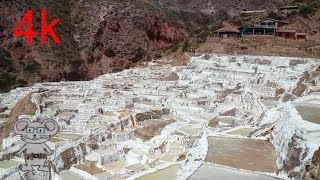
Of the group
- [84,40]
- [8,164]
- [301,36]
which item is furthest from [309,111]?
[84,40]

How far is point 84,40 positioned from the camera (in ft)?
181

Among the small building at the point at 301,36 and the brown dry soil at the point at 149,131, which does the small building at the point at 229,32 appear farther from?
the brown dry soil at the point at 149,131

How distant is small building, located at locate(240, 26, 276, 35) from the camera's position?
134ft

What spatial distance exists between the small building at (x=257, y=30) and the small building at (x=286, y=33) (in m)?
0.56

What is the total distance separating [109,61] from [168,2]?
33.5 meters

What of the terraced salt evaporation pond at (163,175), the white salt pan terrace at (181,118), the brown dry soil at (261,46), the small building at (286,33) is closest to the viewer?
the white salt pan terrace at (181,118)

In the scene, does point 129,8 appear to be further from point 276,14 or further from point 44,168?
point 44,168

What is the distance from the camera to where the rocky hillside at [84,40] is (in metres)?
47.0

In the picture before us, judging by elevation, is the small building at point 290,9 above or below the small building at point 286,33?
above

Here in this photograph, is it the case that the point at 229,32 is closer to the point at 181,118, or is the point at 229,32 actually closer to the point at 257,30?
the point at 257,30

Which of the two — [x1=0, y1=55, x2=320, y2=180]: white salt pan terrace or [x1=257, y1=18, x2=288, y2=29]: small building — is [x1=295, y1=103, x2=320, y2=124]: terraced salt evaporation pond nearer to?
[x1=0, y1=55, x2=320, y2=180]: white salt pan terrace

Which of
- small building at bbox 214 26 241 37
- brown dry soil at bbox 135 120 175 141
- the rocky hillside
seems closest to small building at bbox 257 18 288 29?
small building at bbox 214 26 241 37

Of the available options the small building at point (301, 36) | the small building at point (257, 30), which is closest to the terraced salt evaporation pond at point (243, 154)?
the small building at point (301, 36)

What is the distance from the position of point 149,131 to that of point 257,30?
25849 mm
